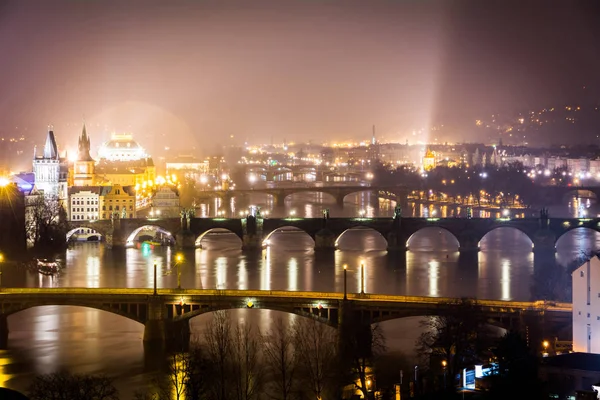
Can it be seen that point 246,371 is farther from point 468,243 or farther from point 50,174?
point 50,174

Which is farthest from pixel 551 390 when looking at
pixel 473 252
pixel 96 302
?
pixel 473 252

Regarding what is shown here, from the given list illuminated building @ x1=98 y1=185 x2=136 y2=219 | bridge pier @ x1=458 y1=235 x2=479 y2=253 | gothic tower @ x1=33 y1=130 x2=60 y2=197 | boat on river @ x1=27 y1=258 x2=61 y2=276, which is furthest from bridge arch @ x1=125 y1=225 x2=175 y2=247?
bridge pier @ x1=458 y1=235 x2=479 y2=253

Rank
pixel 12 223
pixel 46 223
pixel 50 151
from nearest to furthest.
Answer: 1. pixel 12 223
2. pixel 46 223
3. pixel 50 151

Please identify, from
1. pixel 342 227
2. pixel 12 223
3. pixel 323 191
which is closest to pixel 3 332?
pixel 12 223

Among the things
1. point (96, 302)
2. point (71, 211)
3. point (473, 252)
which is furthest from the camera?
point (71, 211)

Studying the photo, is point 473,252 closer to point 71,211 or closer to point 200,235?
point 200,235

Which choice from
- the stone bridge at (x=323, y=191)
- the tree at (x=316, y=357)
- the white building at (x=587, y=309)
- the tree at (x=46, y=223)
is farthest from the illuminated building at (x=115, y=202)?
the white building at (x=587, y=309)
